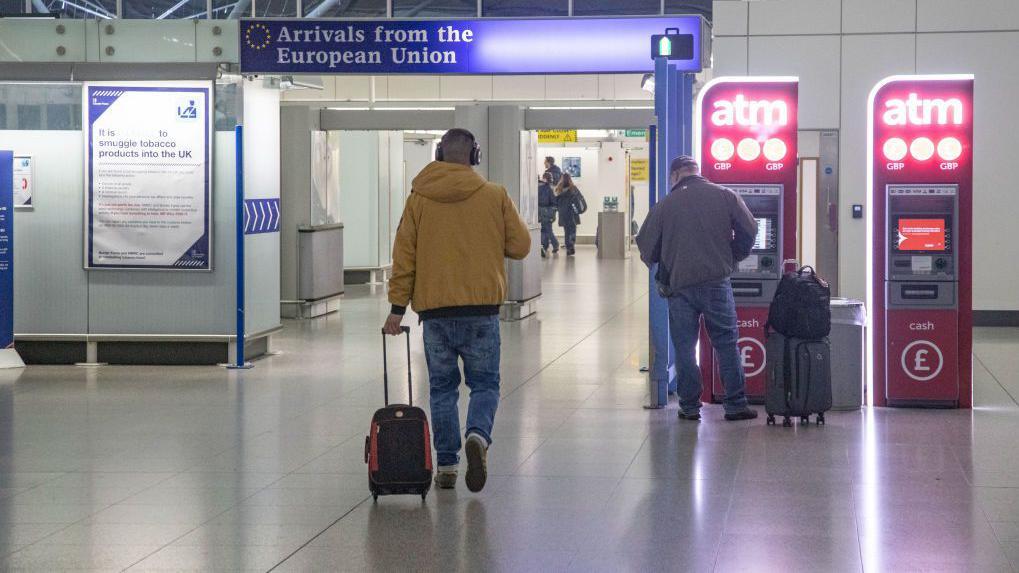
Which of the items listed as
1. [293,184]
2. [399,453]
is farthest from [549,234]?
[399,453]

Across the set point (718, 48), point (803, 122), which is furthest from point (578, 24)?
point (803, 122)

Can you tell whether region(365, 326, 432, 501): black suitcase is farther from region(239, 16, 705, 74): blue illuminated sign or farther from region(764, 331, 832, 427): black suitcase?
region(239, 16, 705, 74): blue illuminated sign

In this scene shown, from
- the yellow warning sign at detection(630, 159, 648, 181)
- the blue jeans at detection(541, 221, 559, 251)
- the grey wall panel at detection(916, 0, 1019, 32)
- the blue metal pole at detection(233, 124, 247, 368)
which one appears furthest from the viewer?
the yellow warning sign at detection(630, 159, 648, 181)

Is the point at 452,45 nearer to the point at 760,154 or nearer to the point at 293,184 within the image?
the point at 760,154

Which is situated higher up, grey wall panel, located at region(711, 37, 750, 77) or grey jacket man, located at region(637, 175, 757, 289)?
grey wall panel, located at region(711, 37, 750, 77)

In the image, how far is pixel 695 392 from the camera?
8.59m

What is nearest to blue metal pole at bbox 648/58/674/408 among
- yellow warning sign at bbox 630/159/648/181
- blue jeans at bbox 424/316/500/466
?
blue jeans at bbox 424/316/500/466

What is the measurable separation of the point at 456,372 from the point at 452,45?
5341 mm

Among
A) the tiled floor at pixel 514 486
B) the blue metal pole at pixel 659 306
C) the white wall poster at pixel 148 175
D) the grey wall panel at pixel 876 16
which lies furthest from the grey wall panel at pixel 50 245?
the grey wall panel at pixel 876 16

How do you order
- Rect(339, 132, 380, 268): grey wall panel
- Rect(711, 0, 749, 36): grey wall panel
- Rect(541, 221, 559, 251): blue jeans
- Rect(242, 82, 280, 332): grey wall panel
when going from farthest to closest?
1. Rect(541, 221, 559, 251): blue jeans
2. Rect(339, 132, 380, 268): grey wall panel
3. Rect(711, 0, 749, 36): grey wall panel
4. Rect(242, 82, 280, 332): grey wall panel

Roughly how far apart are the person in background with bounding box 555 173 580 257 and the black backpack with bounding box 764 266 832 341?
19832 millimetres

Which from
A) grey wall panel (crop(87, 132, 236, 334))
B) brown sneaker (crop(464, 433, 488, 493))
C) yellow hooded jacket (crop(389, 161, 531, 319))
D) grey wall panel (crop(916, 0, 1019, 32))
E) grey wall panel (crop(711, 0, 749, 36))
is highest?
grey wall panel (crop(916, 0, 1019, 32))

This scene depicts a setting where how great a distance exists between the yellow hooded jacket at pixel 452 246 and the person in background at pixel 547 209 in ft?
68.6

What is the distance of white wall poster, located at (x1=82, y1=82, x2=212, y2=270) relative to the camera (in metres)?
11.2
